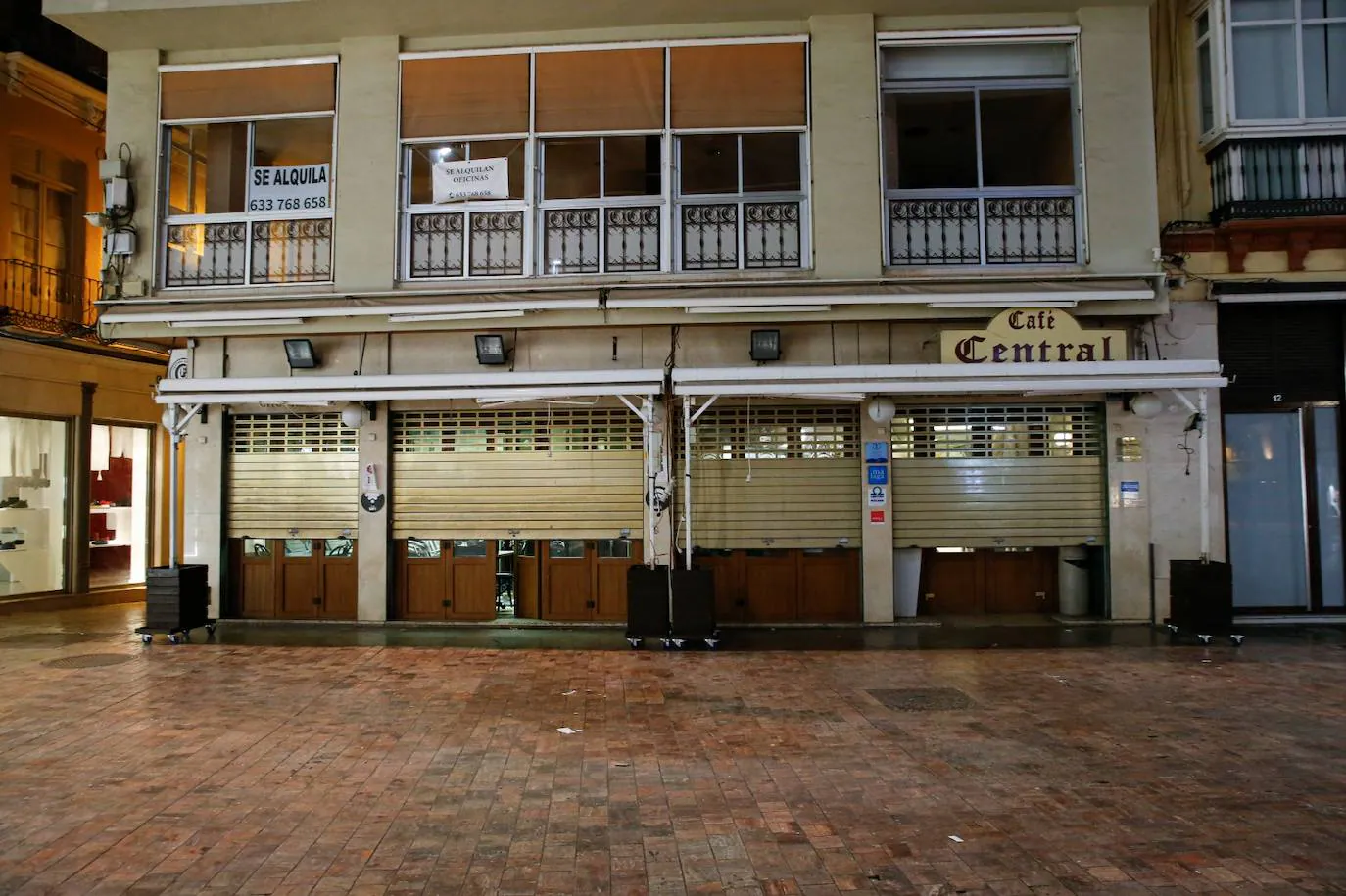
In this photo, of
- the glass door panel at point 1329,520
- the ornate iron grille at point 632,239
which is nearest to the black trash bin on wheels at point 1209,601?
the glass door panel at point 1329,520

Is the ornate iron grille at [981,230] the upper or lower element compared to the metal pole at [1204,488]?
upper

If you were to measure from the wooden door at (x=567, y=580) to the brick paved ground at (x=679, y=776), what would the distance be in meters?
2.47

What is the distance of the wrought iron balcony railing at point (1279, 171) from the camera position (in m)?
11.8

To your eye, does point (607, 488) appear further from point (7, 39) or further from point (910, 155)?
point (7, 39)

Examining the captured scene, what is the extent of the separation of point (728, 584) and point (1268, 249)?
9145mm

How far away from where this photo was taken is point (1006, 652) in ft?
33.8

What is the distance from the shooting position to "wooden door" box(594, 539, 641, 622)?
12.4 m

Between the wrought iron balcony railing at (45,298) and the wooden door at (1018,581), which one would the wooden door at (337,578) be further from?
the wooden door at (1018,581)

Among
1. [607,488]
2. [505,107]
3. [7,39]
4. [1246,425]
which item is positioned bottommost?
[607,488]

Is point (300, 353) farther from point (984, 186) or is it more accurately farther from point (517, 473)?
point (984, 186)

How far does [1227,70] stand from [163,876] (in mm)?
15036

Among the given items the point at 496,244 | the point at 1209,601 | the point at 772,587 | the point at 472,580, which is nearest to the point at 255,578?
the point at 472,580

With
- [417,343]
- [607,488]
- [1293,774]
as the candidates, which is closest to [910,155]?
[607,488]

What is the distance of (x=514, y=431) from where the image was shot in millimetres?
12484
